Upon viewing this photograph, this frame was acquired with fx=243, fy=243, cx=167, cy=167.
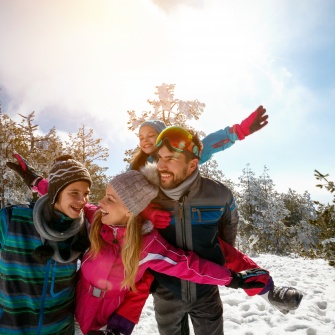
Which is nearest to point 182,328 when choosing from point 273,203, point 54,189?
point 54,189

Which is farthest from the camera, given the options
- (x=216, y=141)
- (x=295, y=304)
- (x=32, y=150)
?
(x=32, y=150)

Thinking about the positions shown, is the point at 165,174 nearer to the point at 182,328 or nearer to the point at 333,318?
the point at 182,328

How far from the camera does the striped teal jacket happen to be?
2.00 meters

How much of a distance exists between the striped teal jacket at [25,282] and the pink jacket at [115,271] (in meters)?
0.24

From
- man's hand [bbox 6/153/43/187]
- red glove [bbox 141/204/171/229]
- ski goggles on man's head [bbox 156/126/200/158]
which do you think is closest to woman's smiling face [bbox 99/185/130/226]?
red glove [bbox 141/204/171/229]

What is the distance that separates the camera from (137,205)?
7.74 ft

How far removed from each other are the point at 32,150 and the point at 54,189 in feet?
53.7

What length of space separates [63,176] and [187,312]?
74.6 inches

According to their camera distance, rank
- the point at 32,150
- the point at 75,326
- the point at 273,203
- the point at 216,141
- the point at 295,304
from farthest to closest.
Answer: the point at 273,203 < the point at 32,150 < the point at 216,141 < the point at 75,326 < the point at 295,304

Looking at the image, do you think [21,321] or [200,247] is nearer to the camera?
[21,321]

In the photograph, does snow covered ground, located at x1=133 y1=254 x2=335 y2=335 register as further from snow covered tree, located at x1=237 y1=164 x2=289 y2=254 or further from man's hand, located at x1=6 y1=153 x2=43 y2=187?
snow covered tree, located at x1=237 y1=164 x2=289 y2=254

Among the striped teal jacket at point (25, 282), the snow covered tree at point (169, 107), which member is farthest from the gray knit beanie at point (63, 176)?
the snow covered tree at point (169, 107)

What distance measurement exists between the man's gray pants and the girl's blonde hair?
47 cm

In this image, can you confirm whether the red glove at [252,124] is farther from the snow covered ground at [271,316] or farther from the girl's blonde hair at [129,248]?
the snow covered ground at [271,316]
